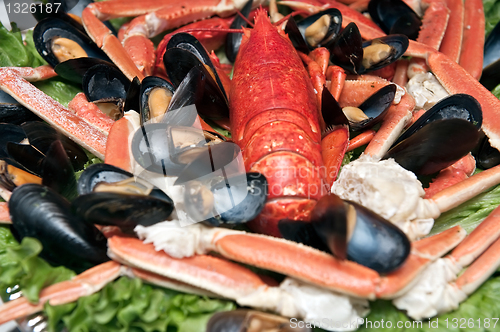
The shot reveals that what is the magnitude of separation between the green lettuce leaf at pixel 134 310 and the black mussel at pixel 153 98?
32.2 inches

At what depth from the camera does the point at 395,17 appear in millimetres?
2539

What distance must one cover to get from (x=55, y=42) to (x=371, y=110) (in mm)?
2022

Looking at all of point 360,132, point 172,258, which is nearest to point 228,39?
point 360,132

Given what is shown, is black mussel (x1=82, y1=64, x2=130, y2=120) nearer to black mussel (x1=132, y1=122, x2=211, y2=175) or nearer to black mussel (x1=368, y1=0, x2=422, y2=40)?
black mussel (x1=132, y1=122, x2=211, y2=175)

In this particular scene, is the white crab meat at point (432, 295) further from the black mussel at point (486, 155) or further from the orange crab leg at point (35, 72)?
the orange crab leg at point (35, 72)

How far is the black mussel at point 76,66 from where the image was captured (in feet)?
6.89

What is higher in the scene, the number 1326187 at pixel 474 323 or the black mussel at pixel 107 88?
the black mussel at pixel 107 88

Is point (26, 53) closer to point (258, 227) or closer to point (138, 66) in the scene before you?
point (138, 66)

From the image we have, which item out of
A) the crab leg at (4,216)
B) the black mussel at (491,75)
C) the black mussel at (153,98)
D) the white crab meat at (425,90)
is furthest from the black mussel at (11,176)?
the black mussel at (491,75)

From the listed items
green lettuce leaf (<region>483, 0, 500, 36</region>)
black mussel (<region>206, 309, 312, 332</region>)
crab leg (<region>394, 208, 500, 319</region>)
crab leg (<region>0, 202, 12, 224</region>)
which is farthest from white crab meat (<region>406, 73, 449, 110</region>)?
crab leg (<region>0, 202, 12, 224</region>)

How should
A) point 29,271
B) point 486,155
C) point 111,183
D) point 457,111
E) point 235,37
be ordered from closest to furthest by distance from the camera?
point 29,271 < point 111,183 < point 457,111 < point 486,155 < point 235,37

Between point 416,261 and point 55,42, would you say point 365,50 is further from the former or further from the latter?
point 55,42

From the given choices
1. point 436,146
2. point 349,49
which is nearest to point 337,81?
point 349,49

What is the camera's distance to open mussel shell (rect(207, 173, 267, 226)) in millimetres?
1396
